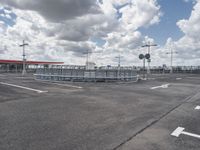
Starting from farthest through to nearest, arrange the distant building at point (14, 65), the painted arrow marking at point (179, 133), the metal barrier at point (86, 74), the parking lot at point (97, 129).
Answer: the distant building at point (14, 65) < the metal barrier at point (86, 74) < the painted arrow marking at point (179, 133) < the parking lot at point (97, 129)

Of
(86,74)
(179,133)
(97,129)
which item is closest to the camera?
(179,133)

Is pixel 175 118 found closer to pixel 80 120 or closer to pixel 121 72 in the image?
pixel 80 120

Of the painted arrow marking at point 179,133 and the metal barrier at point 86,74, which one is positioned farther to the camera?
the metal barrier at point 86,74

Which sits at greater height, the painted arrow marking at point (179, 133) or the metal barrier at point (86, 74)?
the metal barrier at point (86, 74)

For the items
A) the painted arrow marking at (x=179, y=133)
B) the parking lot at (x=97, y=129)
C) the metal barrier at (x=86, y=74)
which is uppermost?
the metal barrier at (x=86, y=74)

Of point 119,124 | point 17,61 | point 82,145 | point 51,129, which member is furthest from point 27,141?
point 17,61

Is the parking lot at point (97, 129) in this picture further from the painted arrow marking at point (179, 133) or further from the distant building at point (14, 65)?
the distant building at point (14, 65)

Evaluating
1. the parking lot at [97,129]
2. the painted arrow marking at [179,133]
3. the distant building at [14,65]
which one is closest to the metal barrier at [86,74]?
the parking lot at [97,129]

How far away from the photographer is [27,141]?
163 inches

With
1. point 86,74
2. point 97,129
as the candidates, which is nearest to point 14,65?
point 86,74

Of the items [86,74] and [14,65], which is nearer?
[86,74]

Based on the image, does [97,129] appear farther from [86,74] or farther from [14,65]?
[14,65]

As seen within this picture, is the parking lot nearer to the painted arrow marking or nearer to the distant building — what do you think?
the painted arrow marking

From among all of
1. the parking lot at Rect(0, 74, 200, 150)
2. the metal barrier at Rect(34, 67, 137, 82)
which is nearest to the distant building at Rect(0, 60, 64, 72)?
the metal barrier at Rect(34, 67, 137, 82)
